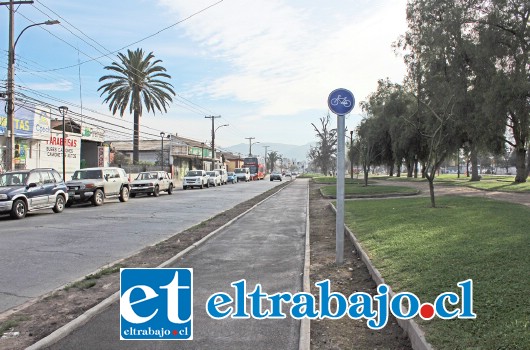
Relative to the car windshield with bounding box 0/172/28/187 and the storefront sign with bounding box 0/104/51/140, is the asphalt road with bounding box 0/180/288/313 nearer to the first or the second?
the car windshield with bounding box 0/172/28/187

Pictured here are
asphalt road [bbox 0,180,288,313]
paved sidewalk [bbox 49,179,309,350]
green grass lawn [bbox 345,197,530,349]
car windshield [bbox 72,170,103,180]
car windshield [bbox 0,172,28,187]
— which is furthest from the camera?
car windshield [bbox 72,170,103,180]

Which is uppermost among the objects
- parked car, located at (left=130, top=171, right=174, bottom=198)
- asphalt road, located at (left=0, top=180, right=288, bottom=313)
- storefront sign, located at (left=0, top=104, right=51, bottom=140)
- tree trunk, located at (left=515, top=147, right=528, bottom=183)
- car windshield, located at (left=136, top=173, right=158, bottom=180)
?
storefront sign, located at (left=0, top=104, right=51, bottom=140)

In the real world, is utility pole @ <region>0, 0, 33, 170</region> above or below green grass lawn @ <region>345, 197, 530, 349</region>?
above

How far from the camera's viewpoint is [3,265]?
7.68 m

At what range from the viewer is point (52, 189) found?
17078 millimetres

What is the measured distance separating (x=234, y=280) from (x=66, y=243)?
17.8ft

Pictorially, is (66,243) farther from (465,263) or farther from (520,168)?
(520,168)

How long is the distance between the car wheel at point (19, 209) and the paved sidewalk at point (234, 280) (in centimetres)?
829

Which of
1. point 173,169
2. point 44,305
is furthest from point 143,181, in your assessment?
point 173,169

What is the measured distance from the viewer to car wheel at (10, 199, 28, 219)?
15.0m

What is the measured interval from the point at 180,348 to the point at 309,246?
5581 mm

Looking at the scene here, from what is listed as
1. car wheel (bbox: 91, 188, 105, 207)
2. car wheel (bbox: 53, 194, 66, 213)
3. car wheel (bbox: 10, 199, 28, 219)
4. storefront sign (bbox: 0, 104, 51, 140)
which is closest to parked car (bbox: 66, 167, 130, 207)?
car wheel (bbox: 91, 188, 105, 207)

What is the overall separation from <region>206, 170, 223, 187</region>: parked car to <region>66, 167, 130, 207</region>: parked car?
19.4 metres

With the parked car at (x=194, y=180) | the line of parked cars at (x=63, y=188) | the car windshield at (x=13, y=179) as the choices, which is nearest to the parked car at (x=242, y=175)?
the parked car at (x=194, y=180)
